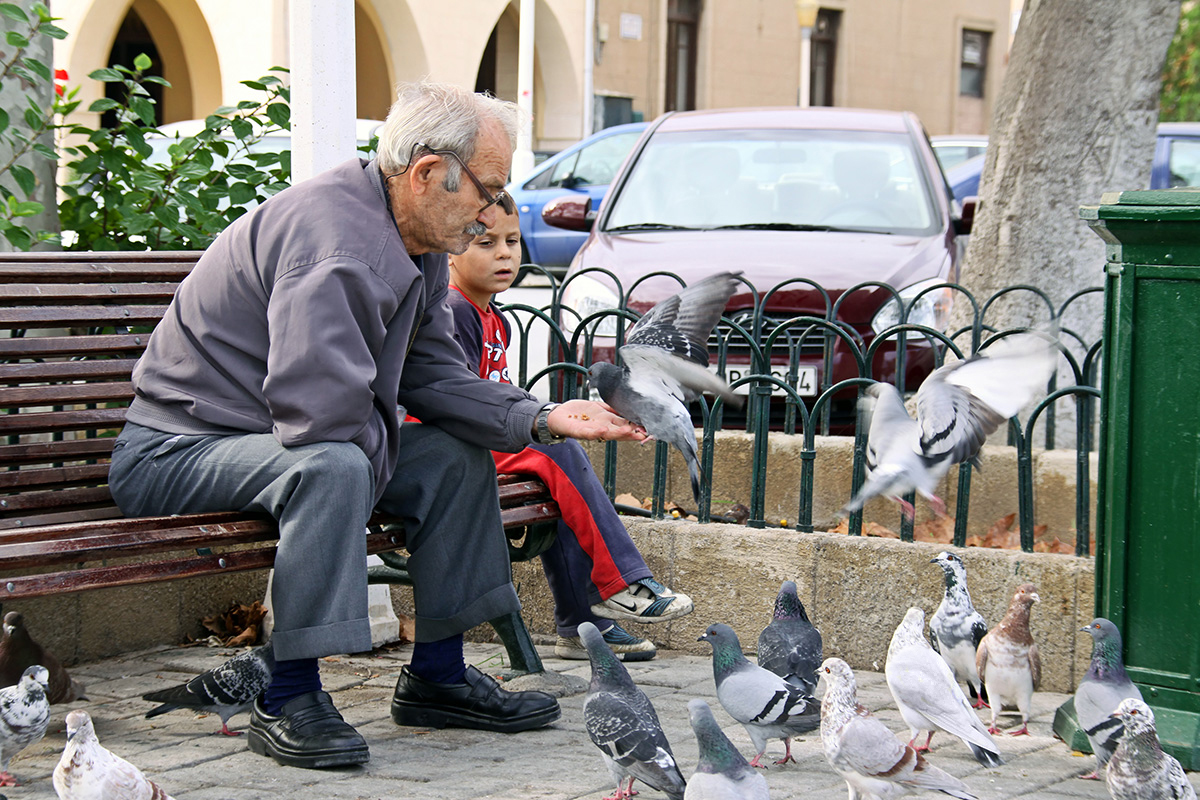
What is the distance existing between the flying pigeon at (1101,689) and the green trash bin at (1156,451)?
13cm

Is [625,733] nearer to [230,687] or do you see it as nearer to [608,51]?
[230,687]

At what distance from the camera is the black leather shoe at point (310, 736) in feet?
10.1

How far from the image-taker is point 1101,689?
3211 mm

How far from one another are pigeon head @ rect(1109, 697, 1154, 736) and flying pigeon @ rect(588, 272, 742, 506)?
3.55 feet

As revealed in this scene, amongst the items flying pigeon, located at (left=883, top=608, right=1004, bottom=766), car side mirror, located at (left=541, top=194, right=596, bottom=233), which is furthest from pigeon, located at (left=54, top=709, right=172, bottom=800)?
car side mirror, located at (left=541, top=194, right=596, bottom=233)

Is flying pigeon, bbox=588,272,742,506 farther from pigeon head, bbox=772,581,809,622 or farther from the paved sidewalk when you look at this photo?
the paved sidewalk

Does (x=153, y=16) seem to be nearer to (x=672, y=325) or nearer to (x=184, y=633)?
(x=184, y=633)

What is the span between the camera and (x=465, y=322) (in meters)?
4.06

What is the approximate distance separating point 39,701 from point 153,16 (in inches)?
767

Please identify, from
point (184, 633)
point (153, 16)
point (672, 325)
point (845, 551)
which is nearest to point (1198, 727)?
point (845, 551)

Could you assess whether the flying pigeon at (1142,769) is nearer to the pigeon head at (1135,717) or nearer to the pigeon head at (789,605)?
the pigeon head at (1135,717)

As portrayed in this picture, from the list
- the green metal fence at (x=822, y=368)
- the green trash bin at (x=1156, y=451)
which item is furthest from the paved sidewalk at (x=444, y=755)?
the green metal fence at (x=822, y=368)

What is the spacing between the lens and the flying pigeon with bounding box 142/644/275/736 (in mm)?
3256

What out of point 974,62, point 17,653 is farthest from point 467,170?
point 974,62
